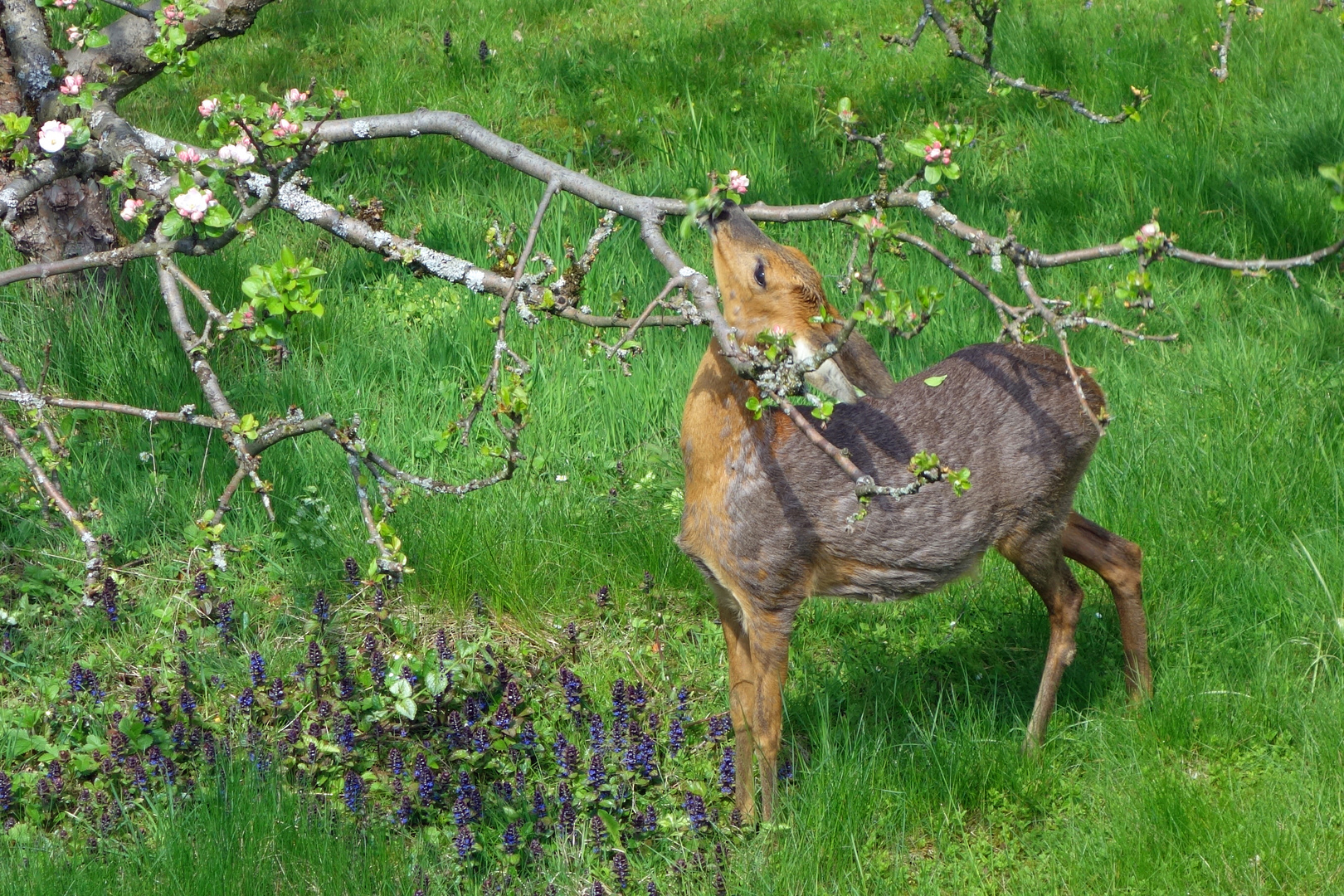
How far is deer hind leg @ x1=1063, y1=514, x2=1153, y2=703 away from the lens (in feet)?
13.9

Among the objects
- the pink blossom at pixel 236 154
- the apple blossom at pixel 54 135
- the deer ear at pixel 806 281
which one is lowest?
the deer ear at pixel 806 281

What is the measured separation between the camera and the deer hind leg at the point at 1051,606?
4.04 m

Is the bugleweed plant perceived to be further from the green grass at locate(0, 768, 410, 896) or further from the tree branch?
the tree branch

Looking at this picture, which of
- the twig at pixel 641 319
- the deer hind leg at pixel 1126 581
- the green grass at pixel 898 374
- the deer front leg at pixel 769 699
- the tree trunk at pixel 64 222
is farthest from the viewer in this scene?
the tree trunk at pixel 64 222

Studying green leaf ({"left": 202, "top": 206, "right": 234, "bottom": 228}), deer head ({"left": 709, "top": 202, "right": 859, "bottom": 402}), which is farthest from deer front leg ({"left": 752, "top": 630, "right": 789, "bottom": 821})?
green leaf ({"left": 202, "top": 206, "right": 234, "bottom": 228})

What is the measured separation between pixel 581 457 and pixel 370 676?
144cm

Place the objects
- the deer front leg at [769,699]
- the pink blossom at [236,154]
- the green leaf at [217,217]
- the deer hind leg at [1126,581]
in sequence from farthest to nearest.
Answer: the deer hind leg at [1126,581] < the deer front leg at [769,699] < the pink blossom at [236,154] < the green leaf at [217,217]

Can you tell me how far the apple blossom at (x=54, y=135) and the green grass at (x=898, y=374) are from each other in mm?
1867

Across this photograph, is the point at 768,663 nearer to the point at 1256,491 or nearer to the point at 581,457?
the point at 581,457

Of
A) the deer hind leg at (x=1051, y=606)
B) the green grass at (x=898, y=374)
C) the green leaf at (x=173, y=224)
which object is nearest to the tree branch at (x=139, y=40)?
the green grass at (x=898, y=374)

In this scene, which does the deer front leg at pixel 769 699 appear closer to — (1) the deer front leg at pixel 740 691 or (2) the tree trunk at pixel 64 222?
(1) the deer front leg at pixel 740 691

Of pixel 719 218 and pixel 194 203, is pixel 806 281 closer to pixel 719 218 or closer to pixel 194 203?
pixel 719 218

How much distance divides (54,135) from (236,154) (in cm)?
54

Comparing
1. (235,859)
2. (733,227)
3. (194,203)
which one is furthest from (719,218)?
(235,859)
